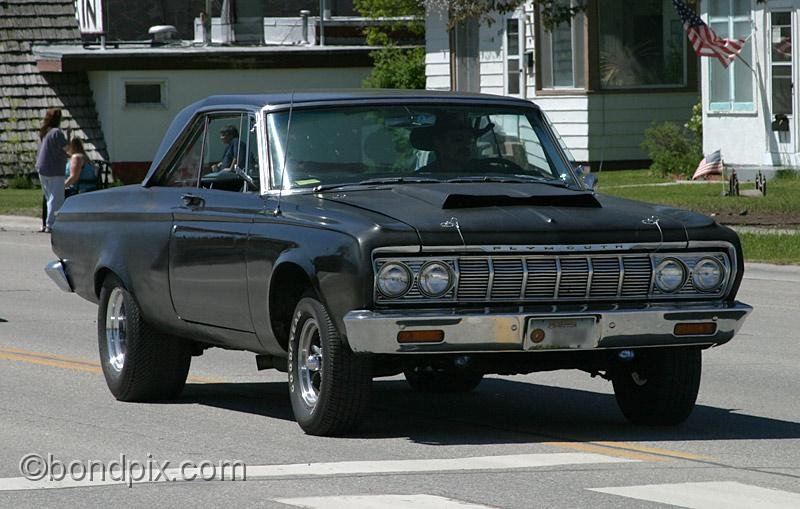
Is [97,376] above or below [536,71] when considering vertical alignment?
below

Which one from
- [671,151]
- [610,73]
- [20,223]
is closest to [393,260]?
[20,223]

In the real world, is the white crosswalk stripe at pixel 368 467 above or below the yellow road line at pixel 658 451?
above

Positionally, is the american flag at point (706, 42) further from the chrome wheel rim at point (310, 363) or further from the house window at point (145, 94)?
the chrome wheel rim at point (310, 363)

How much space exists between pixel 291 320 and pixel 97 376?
288cm

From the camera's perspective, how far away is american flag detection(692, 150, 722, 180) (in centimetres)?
2931

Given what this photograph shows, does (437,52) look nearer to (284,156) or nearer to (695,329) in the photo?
(284,156)

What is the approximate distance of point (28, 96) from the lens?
38.6 metres

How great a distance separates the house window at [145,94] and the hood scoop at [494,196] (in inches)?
1195

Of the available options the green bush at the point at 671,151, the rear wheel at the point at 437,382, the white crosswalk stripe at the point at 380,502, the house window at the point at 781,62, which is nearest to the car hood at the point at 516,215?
the white crosswalk stripe at the point at 380,502

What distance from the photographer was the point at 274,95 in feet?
32.2

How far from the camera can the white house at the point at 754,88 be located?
2917 centimetres

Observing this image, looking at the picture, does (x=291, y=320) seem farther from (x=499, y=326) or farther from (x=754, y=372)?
(x=754, y=372)

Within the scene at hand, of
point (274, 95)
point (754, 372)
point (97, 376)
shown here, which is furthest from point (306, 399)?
point (754, 372)

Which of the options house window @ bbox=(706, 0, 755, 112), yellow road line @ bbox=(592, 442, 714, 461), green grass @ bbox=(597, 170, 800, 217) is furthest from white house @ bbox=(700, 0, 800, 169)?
yellow road line @ bbox=(592, 442, 714, 461)
